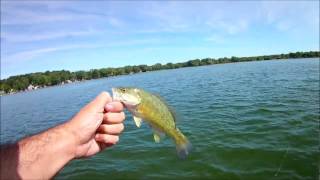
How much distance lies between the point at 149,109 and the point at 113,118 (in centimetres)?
42

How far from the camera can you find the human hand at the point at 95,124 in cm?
338

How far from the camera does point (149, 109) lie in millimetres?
3609

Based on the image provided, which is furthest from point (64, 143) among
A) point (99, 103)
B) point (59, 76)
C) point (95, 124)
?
point (59, 76)

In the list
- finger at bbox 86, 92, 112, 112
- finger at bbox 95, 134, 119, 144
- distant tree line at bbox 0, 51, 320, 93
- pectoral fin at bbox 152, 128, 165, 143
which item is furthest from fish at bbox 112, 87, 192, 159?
distant tree line at bbox 0, 51, 320, 93

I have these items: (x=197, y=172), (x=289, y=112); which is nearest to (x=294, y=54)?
(x=289, y=112)

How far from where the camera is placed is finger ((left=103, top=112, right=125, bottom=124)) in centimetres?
360

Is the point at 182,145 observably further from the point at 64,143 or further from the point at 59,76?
the point at 59,76

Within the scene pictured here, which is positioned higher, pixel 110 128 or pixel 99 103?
pixel 99 103

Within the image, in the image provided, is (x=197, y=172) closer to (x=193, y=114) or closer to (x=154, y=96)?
(x=154, y=96)

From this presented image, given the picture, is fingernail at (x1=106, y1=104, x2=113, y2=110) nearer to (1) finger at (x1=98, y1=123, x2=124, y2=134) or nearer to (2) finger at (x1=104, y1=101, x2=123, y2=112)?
(2) finger at (x1=104, y1=101, x2=123, y2=112)

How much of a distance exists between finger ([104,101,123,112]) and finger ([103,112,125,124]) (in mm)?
71

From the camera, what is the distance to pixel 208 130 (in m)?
17.4

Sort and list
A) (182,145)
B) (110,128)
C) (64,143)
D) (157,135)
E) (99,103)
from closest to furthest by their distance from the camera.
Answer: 1. (64,143)
2. (99,103)
3. (110,128)
4. (157,135)
5. (182,145)

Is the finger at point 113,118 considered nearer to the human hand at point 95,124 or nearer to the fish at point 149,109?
the human hand at point 95,124
